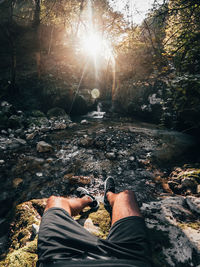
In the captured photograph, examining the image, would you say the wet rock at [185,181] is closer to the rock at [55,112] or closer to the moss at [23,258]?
the moss at [23,258]

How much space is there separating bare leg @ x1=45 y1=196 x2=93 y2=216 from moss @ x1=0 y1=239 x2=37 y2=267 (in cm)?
45

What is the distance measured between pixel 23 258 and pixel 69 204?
781 mm

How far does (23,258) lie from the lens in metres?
1.59

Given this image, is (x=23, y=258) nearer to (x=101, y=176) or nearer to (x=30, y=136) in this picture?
(x=101, y=176)

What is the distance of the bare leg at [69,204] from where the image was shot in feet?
6.63

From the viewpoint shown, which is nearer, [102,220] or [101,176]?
[102,220]

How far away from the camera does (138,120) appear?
8.25 meters

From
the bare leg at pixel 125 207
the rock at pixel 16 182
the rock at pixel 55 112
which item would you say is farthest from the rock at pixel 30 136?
the bare leg at pixel 125 207

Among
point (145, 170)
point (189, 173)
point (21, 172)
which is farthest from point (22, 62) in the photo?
point (189, 173)

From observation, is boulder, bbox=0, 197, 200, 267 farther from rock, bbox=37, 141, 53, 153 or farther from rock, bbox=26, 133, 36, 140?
rock, bbox=26, 133, 36, 140

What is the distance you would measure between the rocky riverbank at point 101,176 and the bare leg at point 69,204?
17cm

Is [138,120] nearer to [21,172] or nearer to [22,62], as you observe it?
[21,172]

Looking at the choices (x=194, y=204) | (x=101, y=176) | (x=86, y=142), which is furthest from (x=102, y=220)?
(x=86, y=142)

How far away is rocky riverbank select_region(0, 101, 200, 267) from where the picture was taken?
175 cm
